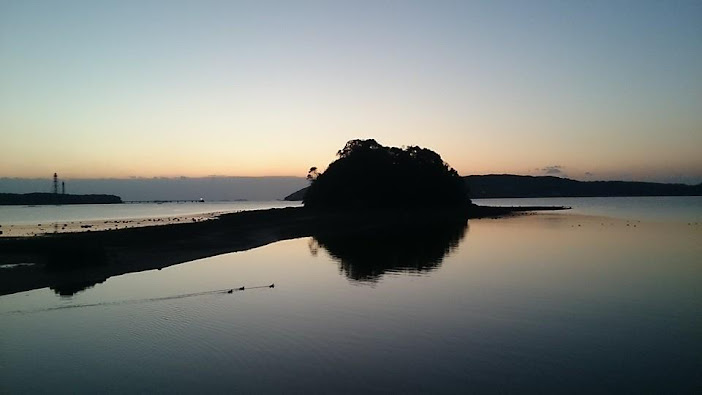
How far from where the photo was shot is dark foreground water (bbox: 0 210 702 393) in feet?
33.5

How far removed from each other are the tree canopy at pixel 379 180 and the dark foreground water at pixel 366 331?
60.1m

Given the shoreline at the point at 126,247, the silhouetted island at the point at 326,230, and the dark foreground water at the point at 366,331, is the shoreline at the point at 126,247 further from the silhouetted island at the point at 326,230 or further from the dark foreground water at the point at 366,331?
the dark foreground water at the point at 366,331

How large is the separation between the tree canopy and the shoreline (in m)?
21.7

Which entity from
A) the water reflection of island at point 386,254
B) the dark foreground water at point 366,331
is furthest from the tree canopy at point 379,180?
the dark foreground water at point 366,331

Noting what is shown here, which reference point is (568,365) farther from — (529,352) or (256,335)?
(256,335)

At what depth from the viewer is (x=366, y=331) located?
1388cm

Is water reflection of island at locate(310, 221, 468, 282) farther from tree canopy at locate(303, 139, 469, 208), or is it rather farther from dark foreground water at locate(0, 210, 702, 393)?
tree canopy at locate(303, 139, 469, 208)

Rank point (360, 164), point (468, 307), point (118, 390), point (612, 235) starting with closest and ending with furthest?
point (118, 390)
point (468, 307)
point (612, 235)
point (360, 164)

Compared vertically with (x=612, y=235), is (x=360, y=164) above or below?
above

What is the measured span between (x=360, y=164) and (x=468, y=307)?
72.2 meters

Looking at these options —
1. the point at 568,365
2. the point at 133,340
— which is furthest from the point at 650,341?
the point at 133,340

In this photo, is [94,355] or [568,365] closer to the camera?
[568,365]

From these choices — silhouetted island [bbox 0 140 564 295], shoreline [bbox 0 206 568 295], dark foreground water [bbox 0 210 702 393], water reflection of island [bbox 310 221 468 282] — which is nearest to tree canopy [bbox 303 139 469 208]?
silhouetted island [bbox 0 140 564 295]

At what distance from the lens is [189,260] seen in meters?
29.9
